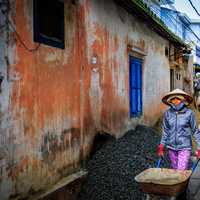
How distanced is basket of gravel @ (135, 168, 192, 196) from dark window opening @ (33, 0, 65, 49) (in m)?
2.39

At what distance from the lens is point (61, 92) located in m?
5.85

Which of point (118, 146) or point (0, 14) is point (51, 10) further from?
point (118, 146)

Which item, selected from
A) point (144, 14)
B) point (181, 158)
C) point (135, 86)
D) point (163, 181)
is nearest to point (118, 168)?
point (181, 158)

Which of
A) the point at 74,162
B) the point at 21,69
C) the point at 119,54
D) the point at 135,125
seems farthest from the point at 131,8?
the point at 21,69

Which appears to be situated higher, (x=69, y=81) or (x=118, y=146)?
(x=69, y=81)

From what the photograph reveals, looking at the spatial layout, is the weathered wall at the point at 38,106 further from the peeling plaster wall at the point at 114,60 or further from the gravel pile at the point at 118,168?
the peeling plaster wall at the point at 114,60

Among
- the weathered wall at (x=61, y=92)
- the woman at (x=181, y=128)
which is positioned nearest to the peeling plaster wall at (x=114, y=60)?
the weathered wall at (x=61, y=92)

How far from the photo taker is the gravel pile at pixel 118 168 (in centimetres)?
602

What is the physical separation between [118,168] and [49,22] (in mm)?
2913

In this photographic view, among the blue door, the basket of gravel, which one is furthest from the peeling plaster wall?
the basket of gravel

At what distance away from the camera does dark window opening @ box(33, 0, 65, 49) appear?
5.23 metres

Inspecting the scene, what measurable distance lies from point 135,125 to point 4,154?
6.50 metres

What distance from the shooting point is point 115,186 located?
20.4 ft

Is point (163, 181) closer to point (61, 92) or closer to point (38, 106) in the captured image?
point (38, 106)
